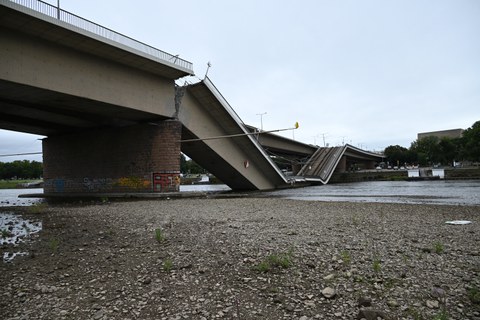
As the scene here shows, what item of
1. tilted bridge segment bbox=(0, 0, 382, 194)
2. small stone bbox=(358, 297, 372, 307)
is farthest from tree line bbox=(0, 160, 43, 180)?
small stone bbox=(358, 297, 372, 307)

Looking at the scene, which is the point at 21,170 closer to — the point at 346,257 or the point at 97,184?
the point at 97,184

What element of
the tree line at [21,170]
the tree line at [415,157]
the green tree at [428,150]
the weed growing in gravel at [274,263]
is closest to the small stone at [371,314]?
the weed growing in gravel at [274,263]

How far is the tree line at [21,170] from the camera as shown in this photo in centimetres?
13650

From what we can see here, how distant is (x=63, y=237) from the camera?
9.15m

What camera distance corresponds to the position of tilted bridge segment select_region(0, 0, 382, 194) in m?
19.0

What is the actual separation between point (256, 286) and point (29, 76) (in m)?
20.0

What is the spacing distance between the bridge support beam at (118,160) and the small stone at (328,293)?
24.6 m

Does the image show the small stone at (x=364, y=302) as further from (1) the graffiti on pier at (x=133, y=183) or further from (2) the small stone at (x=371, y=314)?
(1) the graffiti on pier at (x=133, y=183)

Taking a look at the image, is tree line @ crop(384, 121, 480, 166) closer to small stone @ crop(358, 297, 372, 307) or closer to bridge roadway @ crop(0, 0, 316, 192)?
bridge roadway @ crop(0, 0, 316, 192)

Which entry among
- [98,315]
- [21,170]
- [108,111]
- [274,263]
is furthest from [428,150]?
[21,170]

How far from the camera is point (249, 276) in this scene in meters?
5.40

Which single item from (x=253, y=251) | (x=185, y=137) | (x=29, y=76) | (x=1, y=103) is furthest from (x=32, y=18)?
(x=253, y=251)

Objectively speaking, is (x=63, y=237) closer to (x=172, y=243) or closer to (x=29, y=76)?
(x=172, y=243)

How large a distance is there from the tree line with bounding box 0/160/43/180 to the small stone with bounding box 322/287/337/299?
15636 cm
